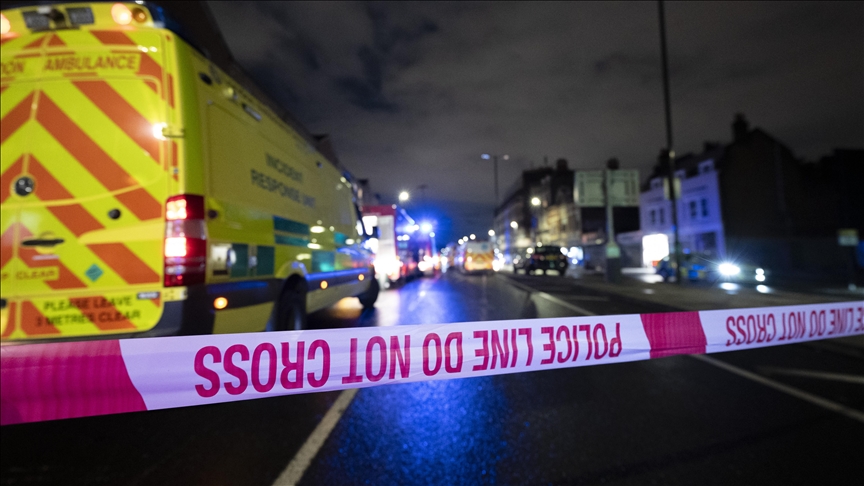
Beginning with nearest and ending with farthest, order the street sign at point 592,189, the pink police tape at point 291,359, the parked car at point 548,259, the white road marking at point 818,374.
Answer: the pink police tape at point 291,359 → the white road marking at point 818,374 → the street sign at point 592,189 → the parked car at point 548,259

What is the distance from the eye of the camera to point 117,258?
129 inches

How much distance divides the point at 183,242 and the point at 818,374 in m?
6.83

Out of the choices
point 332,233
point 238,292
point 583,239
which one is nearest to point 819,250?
point 583,239

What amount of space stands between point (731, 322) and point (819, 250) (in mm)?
41225

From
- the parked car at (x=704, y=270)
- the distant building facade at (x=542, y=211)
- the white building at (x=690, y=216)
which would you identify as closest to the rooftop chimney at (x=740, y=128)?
the white building at (x=690, y=216)

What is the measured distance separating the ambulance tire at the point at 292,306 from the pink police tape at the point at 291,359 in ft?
9.22

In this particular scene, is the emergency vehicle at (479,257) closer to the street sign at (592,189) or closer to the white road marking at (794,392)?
the street sign at (592,189)

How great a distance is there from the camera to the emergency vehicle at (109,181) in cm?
327

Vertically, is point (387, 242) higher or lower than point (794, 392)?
higher

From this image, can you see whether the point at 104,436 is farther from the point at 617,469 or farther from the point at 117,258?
the point at 617,469

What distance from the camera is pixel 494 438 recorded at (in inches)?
128

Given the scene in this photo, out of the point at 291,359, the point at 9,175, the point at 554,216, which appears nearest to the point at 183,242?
the point at 9,175

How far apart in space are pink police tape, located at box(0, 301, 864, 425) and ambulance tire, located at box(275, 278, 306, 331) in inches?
111

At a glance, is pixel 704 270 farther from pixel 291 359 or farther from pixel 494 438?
pixel 291 359
